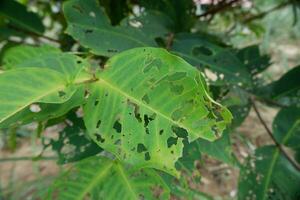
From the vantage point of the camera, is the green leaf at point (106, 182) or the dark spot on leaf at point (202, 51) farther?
the dark spot on leaf at point (202, 51)

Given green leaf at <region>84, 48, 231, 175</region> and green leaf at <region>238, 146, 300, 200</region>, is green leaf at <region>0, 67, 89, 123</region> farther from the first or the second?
green leaf at <region>238, 146, 300, 200</region>

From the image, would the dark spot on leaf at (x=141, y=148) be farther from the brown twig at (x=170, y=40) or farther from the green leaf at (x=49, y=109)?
the brown twig at (x=170, y=40)

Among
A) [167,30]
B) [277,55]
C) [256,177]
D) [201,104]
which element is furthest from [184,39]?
[277,55]

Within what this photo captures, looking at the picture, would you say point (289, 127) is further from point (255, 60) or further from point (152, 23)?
point (152, 23)

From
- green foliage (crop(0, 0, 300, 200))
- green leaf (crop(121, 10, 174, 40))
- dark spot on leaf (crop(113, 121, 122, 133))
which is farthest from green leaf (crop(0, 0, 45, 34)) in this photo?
dark spot on leaf (crop(113, 121, 122, 133))

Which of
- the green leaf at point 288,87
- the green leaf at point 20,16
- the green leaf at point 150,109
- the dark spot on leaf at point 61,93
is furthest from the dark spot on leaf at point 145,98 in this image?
the green leaf at point 20,16
